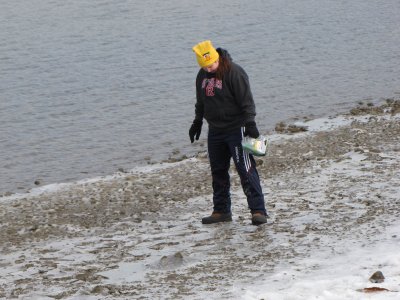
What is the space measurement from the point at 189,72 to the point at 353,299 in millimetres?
15857

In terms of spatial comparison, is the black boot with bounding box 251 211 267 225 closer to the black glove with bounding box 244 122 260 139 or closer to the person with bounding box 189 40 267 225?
the person with bounding box 189 40 267 225

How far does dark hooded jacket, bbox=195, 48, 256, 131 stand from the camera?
8750 mm

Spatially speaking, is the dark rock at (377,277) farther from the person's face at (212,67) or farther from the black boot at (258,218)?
the person's face at (212,67)

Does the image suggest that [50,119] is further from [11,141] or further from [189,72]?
[189,72]

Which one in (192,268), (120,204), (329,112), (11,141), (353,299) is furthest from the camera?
(329,112)

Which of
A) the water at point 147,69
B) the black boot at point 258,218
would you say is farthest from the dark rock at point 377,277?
the water at point 147,69

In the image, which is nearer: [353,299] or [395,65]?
[353,299]

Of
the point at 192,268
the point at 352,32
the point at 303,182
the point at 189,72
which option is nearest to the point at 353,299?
the point at 192,268

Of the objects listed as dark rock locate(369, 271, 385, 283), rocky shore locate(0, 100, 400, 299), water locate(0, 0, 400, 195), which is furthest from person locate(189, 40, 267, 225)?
water locate(0, 0, 400, 195)

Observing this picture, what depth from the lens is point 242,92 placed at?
873cm

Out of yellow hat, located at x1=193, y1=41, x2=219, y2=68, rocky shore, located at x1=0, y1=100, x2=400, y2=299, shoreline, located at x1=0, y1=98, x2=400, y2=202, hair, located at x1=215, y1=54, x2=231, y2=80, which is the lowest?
shoreline, located at x1=0, y1=98, x2=400, y2=202

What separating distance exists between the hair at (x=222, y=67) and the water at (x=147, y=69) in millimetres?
5624

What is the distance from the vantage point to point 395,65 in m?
22.8

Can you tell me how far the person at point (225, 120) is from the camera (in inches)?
344
